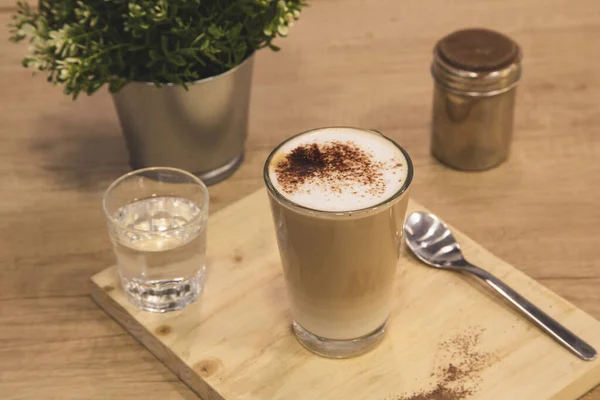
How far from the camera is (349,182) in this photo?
2.83 feet

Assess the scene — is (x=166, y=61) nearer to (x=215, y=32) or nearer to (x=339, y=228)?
(x=215, y=32)

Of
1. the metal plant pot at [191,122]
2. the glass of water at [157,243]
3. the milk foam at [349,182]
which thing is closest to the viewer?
the milk foam at [349,182]

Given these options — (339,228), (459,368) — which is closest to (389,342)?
(459,368)

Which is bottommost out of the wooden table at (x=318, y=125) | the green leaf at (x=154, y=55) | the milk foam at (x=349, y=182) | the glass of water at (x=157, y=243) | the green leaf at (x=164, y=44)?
the wooden table at (x=318, y=125)

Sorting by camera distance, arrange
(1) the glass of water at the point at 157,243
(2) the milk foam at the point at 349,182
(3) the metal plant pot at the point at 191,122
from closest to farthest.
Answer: (2) the milk foam at the point at 349,182, (1) the glass of water at the point at 157,243, (3) the metal plant pot at the point at 191,122

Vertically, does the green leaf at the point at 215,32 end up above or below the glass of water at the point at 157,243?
above

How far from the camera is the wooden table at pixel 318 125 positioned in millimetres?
1022

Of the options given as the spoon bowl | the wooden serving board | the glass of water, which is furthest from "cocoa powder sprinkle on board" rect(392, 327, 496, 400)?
the glass of water

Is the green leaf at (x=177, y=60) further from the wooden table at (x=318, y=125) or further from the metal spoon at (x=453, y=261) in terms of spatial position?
the metal spoon at (x=453, y=261)

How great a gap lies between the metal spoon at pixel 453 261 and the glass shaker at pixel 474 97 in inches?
6.5

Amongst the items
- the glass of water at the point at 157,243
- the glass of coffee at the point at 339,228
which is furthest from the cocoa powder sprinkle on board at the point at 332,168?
the glass of water at the point at 157,243

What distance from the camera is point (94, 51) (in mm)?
1090

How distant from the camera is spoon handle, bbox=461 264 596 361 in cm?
93

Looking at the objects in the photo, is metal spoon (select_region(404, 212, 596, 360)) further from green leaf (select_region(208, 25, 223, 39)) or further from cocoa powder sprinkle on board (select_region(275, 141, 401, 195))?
green leaf (select_region(208, 25, 223, 39))
